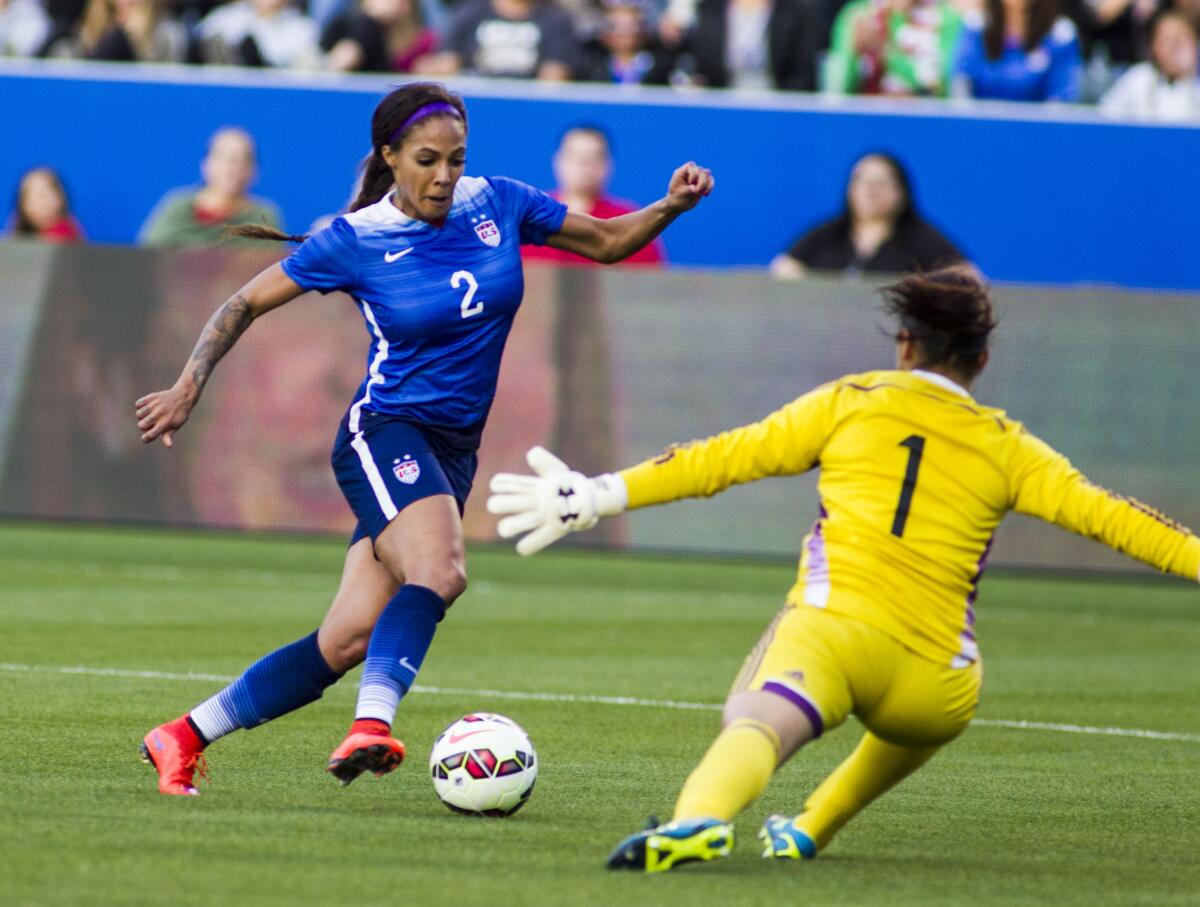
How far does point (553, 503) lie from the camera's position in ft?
18.1

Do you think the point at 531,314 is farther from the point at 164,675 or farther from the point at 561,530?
the point at 561,530

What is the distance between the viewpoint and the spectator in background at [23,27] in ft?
65.2

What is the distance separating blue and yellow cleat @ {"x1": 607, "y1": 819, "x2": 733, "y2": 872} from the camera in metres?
5.32

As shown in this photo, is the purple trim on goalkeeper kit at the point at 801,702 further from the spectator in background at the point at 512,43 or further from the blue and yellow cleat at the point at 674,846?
the spectator in background at the point at 512,43

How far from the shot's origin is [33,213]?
55.6 feet

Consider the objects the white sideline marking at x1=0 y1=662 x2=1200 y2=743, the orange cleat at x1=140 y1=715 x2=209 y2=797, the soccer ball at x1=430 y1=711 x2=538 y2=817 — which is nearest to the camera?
the soccer ball at x1=430 y1=711 x2=538 y2=817

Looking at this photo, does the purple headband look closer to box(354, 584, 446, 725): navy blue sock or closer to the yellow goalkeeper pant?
box(354, 584, 446, 725): navy blue sock

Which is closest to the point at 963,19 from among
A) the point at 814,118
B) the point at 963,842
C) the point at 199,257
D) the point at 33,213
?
the point at 814,118

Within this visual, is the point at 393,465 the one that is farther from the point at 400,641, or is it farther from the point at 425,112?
the point at 425,112

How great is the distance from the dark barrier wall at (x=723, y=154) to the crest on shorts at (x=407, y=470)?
1030 cm

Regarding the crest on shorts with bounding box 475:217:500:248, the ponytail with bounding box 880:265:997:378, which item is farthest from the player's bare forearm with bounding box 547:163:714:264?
the ponytail with bounding box 880:265:997:378

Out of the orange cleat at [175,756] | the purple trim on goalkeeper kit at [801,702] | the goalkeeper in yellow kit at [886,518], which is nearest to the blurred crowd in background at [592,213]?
the orange cleat at [175,756]

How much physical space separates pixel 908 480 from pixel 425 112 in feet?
6.58

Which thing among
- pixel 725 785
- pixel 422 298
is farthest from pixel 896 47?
pixel 725 785
